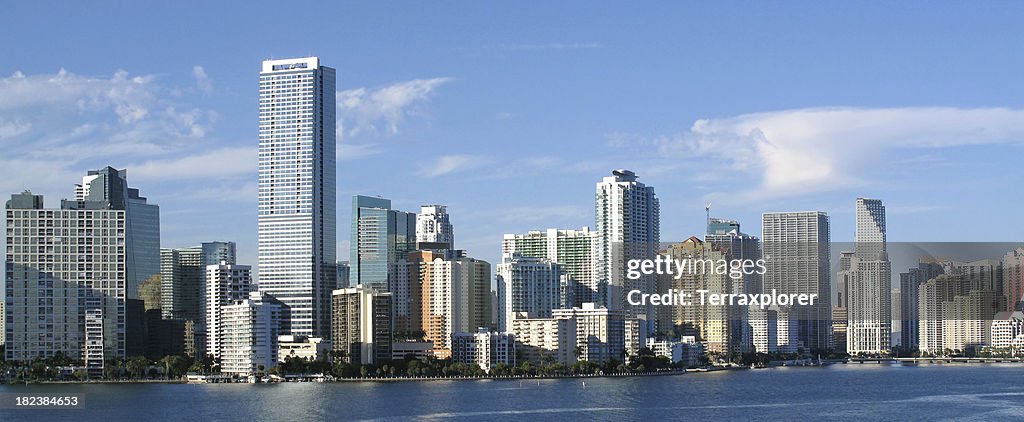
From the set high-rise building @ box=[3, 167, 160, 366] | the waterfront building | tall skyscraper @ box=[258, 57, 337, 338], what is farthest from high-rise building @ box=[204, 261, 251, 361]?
the waterfront building

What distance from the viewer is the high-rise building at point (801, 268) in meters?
94.1

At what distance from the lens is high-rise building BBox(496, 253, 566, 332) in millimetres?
88938

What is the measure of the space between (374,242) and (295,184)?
1178 centimetres

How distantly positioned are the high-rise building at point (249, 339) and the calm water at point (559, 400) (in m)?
5.15

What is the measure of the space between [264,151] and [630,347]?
22.3 metres

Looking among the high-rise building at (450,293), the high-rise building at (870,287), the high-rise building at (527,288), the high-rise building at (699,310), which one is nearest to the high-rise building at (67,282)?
the high-rise building at (450,293)

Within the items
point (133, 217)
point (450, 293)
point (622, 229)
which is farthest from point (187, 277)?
point (622, 229)

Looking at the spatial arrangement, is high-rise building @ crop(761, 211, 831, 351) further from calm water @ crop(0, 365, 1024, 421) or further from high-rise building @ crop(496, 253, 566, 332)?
calm water @ crop(0, 365, 1024, 421)

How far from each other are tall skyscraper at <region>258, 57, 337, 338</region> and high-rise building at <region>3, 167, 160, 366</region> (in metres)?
8.42

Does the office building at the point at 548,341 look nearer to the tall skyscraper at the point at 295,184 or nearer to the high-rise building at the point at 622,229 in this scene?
the tall skyscraper at the point at 295,184

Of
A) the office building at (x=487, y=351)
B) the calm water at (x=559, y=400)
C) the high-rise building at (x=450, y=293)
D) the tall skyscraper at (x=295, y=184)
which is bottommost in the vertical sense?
the calm water at (x=559, y=400)

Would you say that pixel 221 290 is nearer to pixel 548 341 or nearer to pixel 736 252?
pixel 548 341

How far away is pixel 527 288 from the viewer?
90.0 metres
